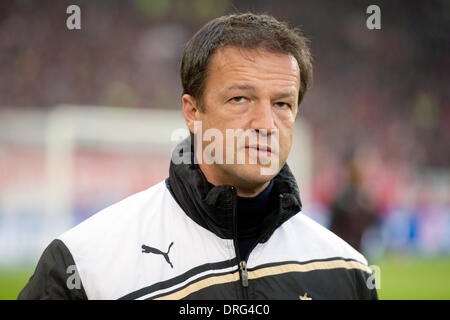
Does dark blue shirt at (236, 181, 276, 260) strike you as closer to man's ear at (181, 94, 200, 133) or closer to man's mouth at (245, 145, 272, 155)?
man's mouth at (245, 145, 272, 155)

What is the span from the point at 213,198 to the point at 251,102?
1.00 feet

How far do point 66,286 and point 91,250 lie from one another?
12 centimetres

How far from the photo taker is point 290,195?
1.74m

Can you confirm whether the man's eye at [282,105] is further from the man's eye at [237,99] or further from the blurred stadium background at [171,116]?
the blurred stadium background at [171,116]

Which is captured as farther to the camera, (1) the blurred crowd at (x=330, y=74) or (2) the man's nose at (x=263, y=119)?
(1) the blurred crowd at (x=330, y=74)

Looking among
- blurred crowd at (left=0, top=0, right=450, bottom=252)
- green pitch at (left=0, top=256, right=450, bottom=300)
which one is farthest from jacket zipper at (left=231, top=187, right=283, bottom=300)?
blurred crowd at (left=0, top=0, right=450, bottom=252)

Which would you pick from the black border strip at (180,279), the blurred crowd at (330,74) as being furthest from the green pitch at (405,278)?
the black border strip at (180,279)

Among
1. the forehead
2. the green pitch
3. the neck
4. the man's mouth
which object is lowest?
the green pitch

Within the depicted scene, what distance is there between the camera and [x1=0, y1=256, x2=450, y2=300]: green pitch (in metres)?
7.44

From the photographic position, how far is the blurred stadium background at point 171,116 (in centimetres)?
943

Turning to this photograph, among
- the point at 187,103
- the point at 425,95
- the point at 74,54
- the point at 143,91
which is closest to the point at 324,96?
the point at 425,95

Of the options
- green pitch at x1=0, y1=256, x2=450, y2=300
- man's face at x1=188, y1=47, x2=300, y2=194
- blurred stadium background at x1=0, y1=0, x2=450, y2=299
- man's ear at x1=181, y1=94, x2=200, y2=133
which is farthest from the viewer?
blurred stadium background at x1=0, y1=0, x2=450, y2=299

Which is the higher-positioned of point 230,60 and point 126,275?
point 230,60
